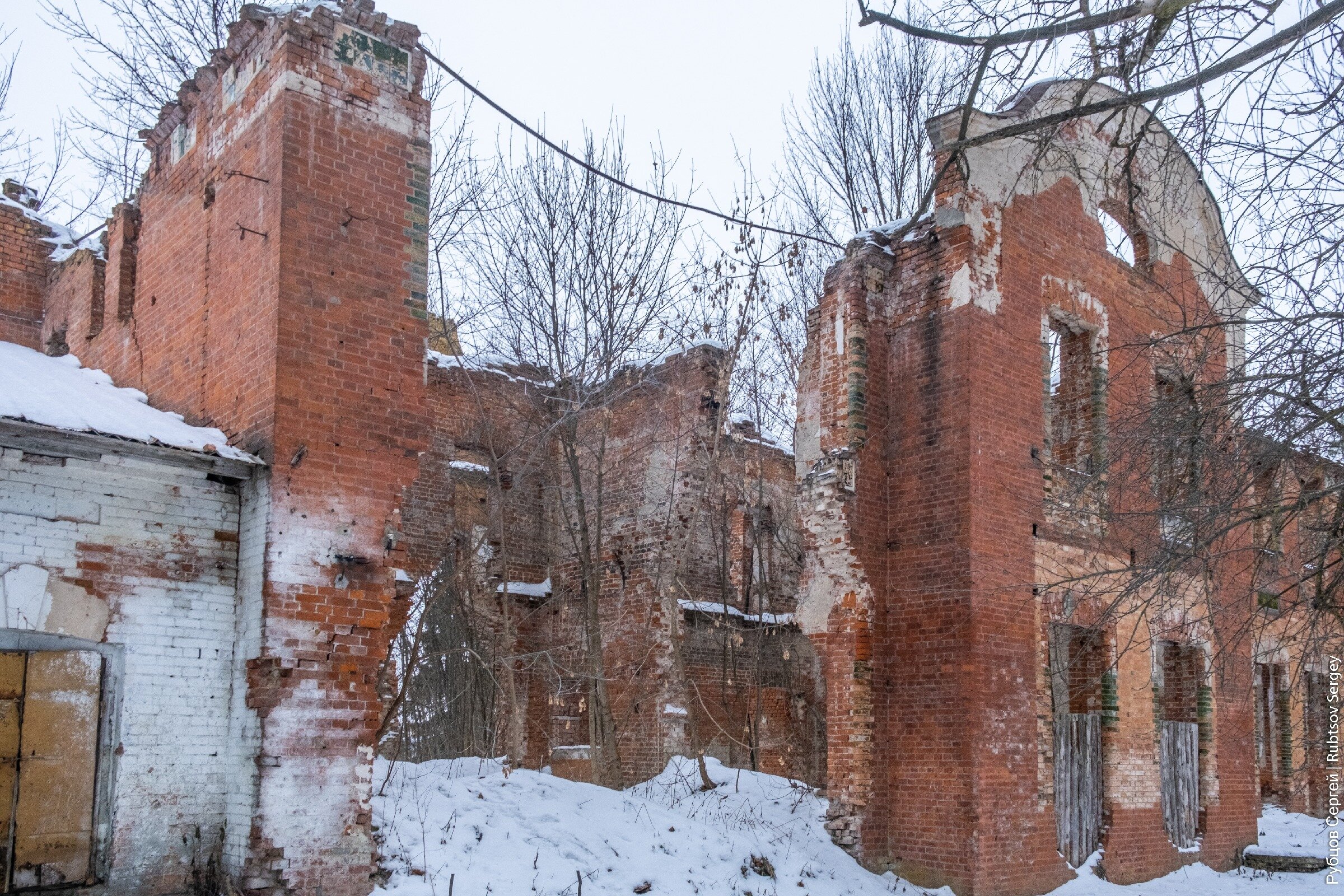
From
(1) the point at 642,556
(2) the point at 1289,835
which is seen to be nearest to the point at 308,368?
(1) the point at 642,556

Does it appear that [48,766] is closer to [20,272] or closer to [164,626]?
Answer: [164,626]

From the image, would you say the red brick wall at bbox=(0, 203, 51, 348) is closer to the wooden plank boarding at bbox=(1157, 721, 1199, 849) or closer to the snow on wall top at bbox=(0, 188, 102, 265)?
the snow on wall top at bbox=(0, 188, 102, 265)

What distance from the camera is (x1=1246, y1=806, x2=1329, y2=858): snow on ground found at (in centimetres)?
1287

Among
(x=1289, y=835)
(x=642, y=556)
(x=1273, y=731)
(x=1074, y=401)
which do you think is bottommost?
(x=1289, y=835)

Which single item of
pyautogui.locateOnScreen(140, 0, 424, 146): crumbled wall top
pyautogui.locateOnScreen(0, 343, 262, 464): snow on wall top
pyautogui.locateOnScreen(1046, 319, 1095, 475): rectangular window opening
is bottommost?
pyautogui.locateOnScreen(0, 343, 262, 464): snow on wall top

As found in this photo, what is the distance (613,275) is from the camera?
13297 millimetres

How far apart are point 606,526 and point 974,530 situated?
258 inches

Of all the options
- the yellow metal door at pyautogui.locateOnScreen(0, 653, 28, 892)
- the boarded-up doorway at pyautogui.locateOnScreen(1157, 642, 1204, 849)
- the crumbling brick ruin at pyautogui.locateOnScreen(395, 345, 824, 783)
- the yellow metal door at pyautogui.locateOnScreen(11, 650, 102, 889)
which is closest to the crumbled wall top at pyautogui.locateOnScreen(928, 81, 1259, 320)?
the boarded-up doorway at pyautogui.locateOnScreen(1157, 642, 1204, 849)

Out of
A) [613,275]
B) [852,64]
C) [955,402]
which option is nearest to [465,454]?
[613,275]

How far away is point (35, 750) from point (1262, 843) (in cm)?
1356

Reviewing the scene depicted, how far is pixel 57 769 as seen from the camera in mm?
6344

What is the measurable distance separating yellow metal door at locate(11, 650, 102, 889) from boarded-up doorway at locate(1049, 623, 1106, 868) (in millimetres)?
7606

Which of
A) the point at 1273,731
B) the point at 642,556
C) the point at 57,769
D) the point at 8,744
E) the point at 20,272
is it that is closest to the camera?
the point at 8,744

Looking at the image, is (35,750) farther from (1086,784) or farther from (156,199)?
(1086,784)
